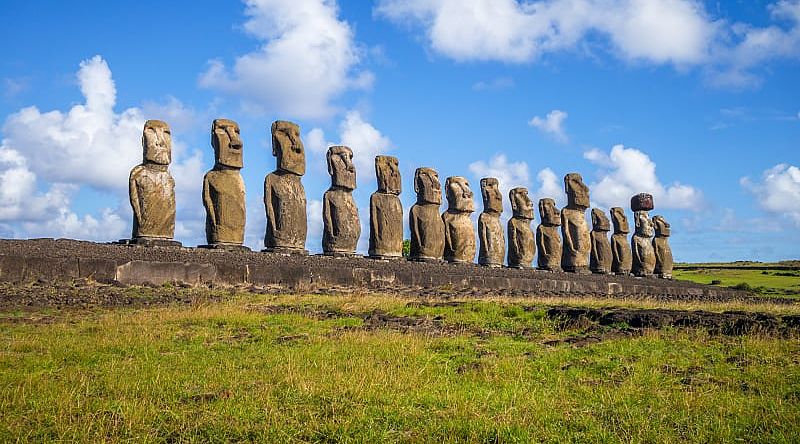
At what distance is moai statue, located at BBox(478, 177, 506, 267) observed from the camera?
29297mm

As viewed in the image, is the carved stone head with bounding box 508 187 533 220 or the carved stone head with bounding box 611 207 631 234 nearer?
the carved stone head with bounding box 508 187 533 220

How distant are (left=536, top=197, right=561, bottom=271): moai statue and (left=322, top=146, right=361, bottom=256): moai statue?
11.6 meters

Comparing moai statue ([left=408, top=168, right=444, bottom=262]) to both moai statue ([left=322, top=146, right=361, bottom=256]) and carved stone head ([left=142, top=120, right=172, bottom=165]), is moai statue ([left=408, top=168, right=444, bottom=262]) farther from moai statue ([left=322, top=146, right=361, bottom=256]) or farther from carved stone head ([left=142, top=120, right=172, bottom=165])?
carved stone head ([left=142, top=120, right=172, bottom=165])

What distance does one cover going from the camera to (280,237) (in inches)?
819

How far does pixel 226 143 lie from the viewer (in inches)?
783

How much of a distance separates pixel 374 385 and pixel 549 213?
27.3 metres

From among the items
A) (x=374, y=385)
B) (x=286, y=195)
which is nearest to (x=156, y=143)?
(x=286, y=195)

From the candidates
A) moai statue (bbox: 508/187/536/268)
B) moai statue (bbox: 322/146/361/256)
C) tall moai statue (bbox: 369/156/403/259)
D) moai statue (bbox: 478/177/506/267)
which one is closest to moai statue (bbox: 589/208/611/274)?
moai statue (bbox: 508/187/536/268)

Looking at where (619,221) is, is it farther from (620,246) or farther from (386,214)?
(386,214)

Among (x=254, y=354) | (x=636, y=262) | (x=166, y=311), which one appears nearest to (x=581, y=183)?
(x=636, y=262)

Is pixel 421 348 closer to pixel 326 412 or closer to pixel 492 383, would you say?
pixel 492 383

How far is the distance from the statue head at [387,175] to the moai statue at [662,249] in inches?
736

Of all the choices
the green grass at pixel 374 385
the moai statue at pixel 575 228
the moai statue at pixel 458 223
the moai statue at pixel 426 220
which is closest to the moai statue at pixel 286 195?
the moai statue at pixel 426 220

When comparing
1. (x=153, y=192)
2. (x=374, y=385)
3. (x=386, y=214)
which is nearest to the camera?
(x=374, y=385)
